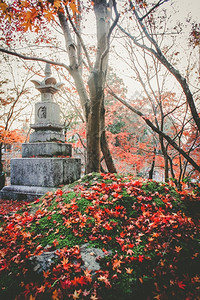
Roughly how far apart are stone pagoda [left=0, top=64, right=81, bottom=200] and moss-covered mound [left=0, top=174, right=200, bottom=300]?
164 centimetres

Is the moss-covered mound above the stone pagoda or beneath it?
beneath

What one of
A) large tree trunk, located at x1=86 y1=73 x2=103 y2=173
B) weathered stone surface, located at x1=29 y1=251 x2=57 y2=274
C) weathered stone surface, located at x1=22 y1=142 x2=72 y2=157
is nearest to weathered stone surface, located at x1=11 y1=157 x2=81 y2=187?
weathered stone surface, located at x1=22 y1=142 x2=72 y2=157

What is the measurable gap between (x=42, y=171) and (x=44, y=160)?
0.35 meters

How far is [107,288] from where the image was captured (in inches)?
64.6

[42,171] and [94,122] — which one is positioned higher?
[94,122]

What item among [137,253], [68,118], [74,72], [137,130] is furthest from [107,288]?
[137,130]

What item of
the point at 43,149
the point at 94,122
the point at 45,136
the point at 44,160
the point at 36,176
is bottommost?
the point at 36,176

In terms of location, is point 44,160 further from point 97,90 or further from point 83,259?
point 83,259

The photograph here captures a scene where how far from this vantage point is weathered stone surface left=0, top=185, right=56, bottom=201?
492 cm

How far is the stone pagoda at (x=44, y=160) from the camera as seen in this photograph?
5.01 meters

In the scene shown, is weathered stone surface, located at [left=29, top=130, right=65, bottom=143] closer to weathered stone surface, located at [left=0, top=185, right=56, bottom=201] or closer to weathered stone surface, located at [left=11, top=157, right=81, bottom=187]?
weathered stone surface, located at [left=11, top=157, right=81, bottom=187]

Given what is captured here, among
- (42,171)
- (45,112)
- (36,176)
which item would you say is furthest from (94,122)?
(36,176)

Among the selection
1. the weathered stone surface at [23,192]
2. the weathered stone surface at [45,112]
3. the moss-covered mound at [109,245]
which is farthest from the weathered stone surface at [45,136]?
the moss-covered mound at [109,245]

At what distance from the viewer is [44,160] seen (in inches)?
198
